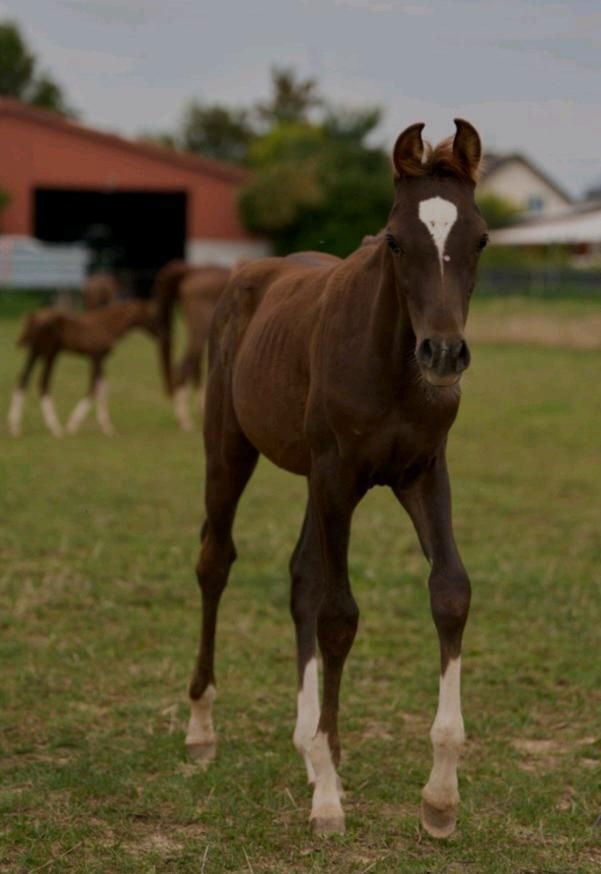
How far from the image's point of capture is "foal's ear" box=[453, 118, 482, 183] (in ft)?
12.3

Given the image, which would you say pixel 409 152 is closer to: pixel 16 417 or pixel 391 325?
pixel 391 325

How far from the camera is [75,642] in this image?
6.36 m

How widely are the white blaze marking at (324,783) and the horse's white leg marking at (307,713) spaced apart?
14.8 inches

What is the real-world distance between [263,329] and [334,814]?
1.68 m

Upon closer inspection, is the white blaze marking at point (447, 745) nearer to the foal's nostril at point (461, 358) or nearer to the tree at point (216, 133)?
the foal's nostril at point (461, 358)

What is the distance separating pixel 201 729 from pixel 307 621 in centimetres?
56

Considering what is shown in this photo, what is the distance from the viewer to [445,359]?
11.4 ft

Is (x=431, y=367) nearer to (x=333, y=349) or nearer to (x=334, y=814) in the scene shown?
(x=333, y=349)

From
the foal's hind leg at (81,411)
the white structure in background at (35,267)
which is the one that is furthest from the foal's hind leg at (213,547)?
the white structure in background at (35,267)

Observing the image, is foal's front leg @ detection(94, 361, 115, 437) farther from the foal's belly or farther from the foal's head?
the foal's head

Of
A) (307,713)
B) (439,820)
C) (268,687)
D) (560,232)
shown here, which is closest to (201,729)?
(307,713)

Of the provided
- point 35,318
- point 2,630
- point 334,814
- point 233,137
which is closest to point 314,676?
point 334,814

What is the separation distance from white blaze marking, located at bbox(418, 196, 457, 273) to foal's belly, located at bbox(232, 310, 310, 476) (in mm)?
922

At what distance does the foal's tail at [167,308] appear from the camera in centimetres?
1516
